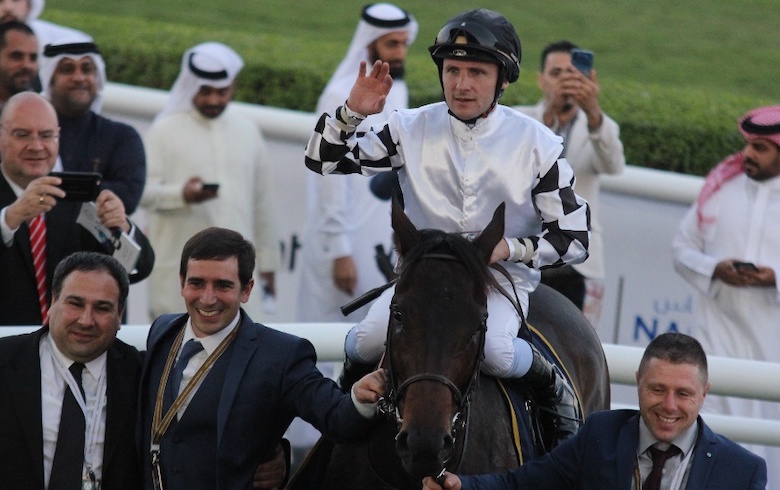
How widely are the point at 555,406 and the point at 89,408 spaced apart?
1496mm

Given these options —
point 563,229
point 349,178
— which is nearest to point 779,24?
point 349,178

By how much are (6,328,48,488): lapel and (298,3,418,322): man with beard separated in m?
3.62

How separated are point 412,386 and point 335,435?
0.43 meters

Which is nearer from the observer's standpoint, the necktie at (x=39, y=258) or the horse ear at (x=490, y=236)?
the horse ear at (x=490, y=236)

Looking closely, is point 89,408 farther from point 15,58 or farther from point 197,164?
point 197,164

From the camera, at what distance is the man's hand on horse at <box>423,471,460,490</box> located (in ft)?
14.8

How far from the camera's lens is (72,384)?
16.1 feet

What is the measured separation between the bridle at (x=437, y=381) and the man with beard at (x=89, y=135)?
2569mm

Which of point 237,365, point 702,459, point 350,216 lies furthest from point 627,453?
point 350,216

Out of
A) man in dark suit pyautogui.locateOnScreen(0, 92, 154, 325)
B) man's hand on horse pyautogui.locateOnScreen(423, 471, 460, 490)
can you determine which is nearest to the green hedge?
man in dark suit pyautogui.locateOnScreen(0, 92, 154, 325)

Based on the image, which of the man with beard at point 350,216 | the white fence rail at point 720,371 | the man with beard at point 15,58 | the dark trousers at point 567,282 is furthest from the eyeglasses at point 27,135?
the dark trousers at point 567,282

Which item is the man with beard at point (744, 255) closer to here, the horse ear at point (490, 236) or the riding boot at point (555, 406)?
the riding boot at point (555, 406)

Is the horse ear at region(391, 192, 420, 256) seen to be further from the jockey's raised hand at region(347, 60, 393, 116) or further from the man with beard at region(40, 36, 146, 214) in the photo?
the man with beard at region(40, 36, 146, 214)

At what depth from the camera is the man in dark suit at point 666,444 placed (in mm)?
4500
